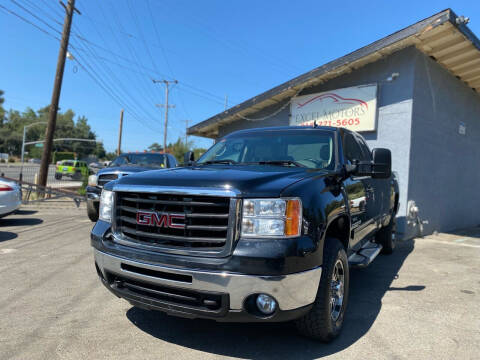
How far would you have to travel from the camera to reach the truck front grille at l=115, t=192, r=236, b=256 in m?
2.47

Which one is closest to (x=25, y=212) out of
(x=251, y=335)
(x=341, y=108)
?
(x=341, y=108)

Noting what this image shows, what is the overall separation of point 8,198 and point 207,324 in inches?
269

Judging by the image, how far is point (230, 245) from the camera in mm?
2418

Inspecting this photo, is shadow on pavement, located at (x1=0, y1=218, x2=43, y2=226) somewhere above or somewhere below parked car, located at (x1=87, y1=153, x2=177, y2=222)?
below

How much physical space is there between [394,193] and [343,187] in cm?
392

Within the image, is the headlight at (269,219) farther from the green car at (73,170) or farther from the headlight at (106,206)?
the green car at (73,170)

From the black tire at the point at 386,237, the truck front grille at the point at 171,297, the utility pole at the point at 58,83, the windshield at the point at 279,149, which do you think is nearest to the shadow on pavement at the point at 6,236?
the windshield at the point at 279,149

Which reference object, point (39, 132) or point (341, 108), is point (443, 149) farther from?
point (39, 132)

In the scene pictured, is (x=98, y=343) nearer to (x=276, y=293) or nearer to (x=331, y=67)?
(x=276, y=293)

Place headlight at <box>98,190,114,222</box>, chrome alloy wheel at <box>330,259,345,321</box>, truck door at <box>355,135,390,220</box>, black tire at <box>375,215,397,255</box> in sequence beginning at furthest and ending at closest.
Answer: black tire at <box>375,215,397,255</box>, truck door at <box>355,135,390,220</box>, headlight at <box>98,190,114,222</box>, chrome alloy wheel at <box>330,259,345,321</box>

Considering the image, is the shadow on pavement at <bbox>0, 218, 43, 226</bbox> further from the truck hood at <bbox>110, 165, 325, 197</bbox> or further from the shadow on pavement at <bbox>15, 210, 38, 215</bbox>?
the truck hood at <bbox>110, 165, 325, 197</bbox>

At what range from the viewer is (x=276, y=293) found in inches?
93.3

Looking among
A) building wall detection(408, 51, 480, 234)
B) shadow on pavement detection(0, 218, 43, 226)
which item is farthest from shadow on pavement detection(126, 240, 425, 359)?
shadow on pavement detection(0, 218, 43, 226)

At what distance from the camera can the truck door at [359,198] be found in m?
3.64
